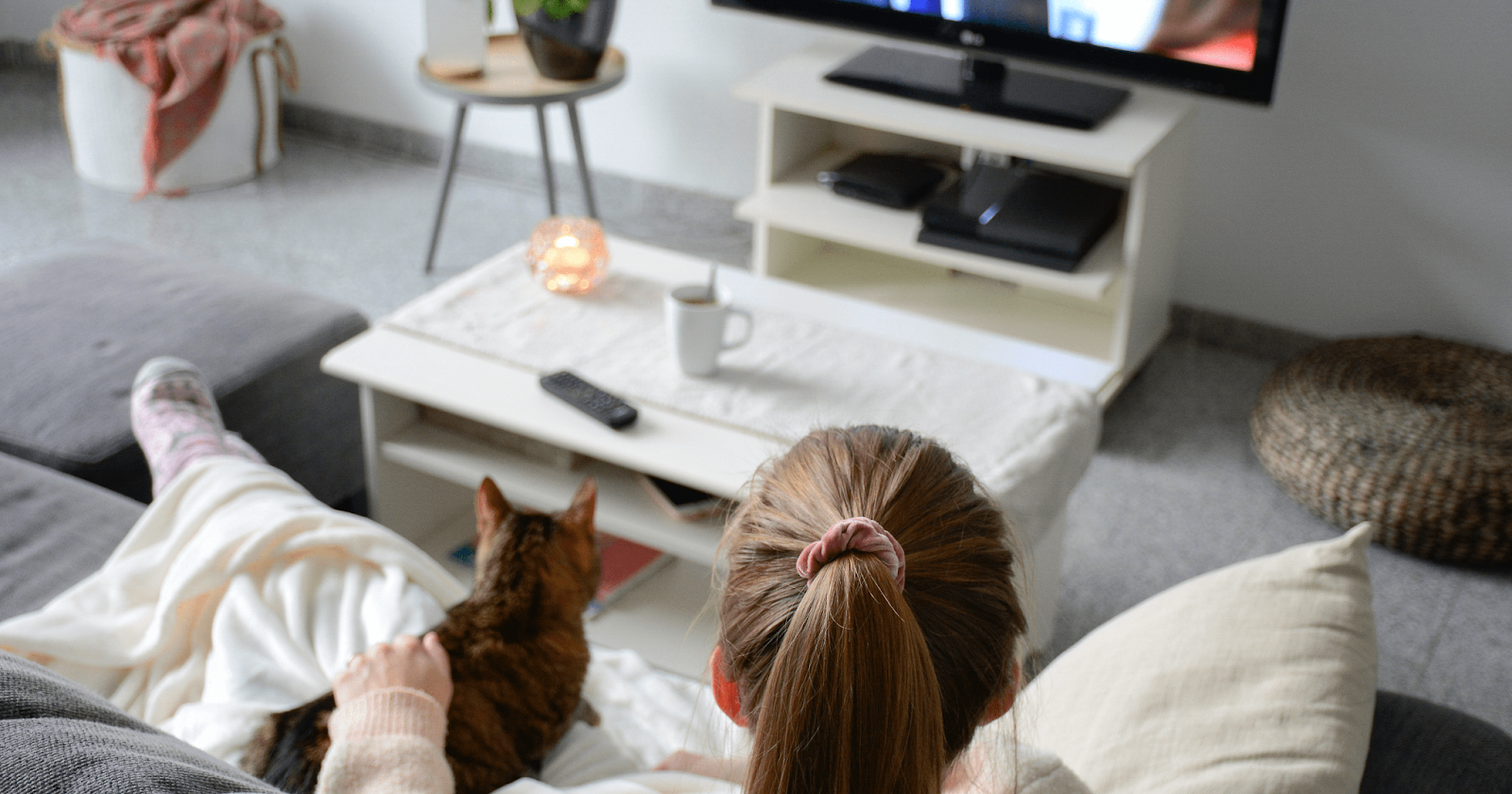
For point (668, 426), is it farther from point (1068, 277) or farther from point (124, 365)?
point (1068, 277)

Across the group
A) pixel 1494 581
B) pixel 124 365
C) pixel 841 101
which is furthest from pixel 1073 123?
pixel 124 365

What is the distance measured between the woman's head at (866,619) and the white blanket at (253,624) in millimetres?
421

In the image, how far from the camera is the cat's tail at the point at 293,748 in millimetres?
1063

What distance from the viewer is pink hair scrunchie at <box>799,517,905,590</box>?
0.72m

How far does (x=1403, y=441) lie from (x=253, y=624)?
1732 millimetres

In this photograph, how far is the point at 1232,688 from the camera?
3.33 ft

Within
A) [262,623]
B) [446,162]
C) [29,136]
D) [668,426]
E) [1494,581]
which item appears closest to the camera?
[262,623]

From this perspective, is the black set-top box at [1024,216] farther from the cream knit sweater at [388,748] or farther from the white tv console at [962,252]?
the cream knit sweater at [388,748]

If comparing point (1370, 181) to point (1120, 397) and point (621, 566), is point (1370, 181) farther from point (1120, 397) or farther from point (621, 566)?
point (621, 566)

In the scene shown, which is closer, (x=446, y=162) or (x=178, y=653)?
(x=178, y=653)

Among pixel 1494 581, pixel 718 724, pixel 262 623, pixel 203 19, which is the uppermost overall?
pixel 203 19

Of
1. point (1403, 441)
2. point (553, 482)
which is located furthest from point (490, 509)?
point (1403, 441)

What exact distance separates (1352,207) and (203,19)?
8.70ft

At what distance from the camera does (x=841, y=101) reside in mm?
2518
